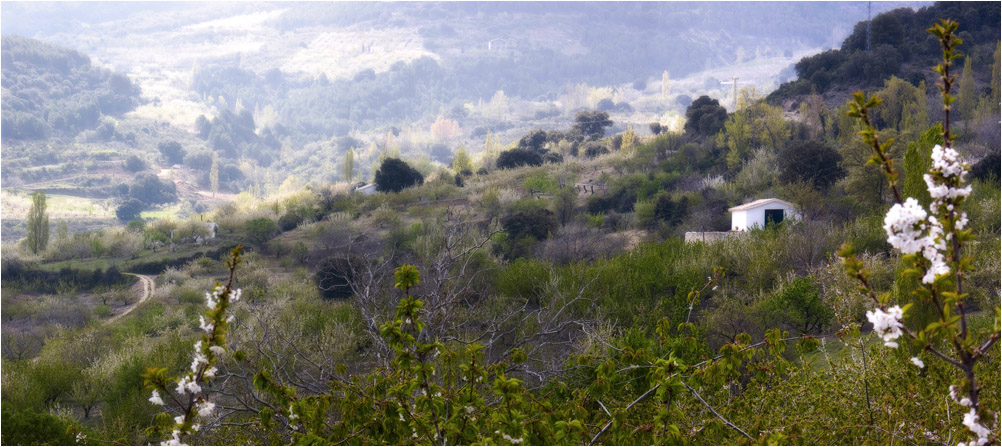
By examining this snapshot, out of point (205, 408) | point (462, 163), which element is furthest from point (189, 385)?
point (462, 163)

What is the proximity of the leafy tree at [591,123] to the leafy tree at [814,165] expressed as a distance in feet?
96.2

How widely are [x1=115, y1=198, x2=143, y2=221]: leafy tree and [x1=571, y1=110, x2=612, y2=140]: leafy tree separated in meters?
42.4

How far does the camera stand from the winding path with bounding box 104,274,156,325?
64.1ft

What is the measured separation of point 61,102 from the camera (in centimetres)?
9525

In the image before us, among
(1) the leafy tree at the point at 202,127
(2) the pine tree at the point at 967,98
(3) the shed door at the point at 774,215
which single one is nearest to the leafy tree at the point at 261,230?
(3) the shed door at the point at 774,215

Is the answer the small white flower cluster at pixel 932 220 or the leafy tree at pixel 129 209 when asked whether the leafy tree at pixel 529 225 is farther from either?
the leafy tree at pixel 129 209

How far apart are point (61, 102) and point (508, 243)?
9534 cm

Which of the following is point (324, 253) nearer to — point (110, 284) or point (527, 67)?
point (110, 284)

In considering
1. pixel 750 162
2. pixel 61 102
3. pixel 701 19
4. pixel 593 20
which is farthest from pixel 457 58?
pixel 750 162

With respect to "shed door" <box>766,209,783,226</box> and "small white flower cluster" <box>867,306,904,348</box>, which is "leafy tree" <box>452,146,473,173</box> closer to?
"shed door" <box>766,209,783,226</box>

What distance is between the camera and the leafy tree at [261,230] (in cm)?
2822

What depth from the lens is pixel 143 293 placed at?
22594 mm

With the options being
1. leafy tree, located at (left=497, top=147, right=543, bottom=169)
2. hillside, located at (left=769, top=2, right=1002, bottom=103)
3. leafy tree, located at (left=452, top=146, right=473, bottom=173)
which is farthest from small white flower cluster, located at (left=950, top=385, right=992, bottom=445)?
hillside, located at (left=769, top=2, right=1002, bottom=103)

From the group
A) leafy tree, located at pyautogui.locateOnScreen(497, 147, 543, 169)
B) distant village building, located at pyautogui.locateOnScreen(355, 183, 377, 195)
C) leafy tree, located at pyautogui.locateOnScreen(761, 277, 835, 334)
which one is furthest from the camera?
leafy tree, located at pyautogui.locateOnScreen(497, 147, 543, 169)
